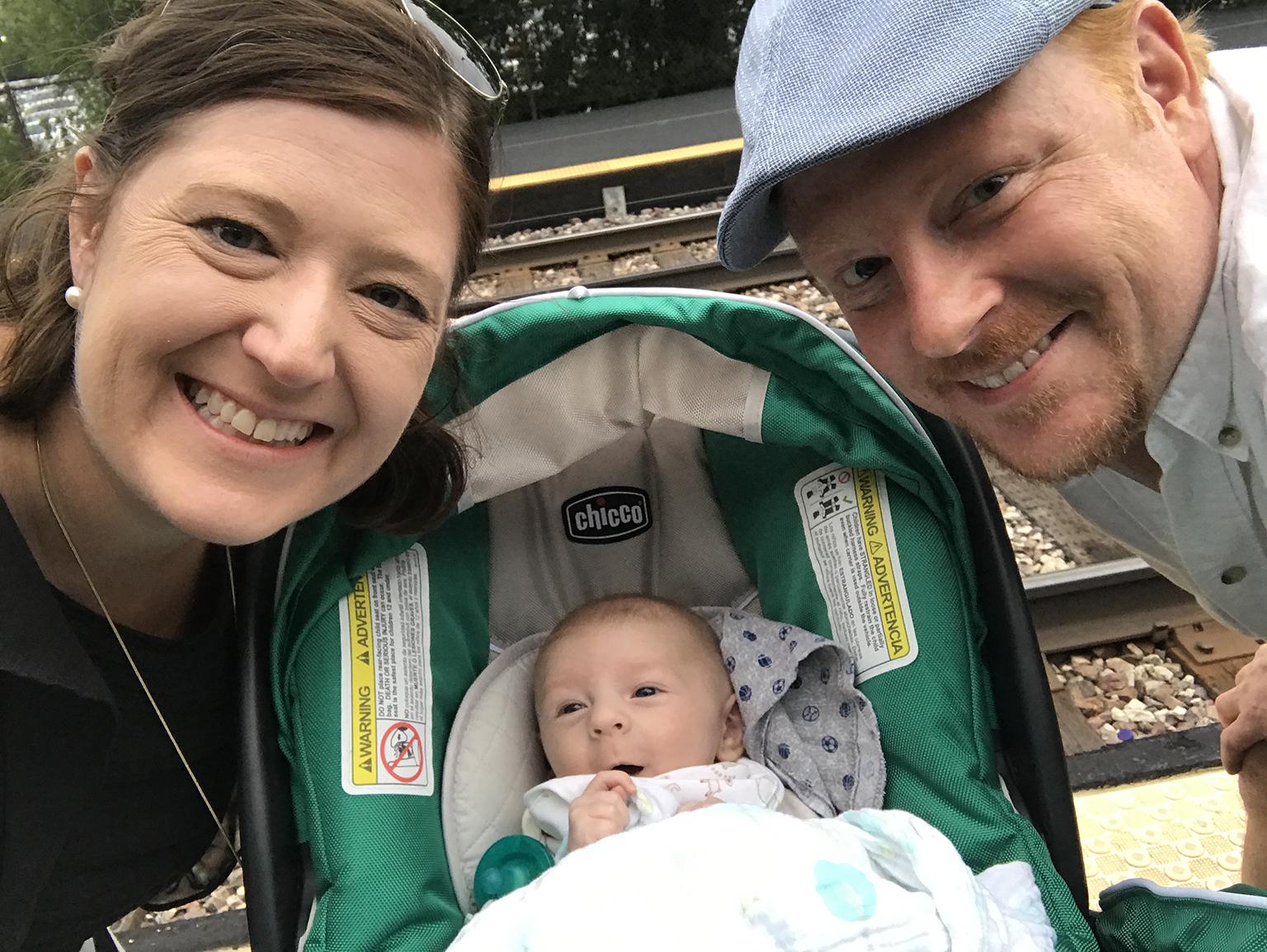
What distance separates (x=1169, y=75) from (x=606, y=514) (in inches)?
44.3

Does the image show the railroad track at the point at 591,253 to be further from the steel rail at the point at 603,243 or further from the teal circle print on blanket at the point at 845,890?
the teal circle print on blanket at the point at 845,890

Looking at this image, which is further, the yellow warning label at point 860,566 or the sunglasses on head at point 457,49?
the yellow warning label at point 860,566

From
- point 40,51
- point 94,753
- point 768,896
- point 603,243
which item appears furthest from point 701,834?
point 603,243

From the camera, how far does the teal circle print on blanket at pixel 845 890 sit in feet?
3.76

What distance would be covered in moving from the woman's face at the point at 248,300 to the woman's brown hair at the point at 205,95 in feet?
0.11

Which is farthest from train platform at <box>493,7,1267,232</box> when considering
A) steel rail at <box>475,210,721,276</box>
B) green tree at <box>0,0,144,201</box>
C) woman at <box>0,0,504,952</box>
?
woman at <box>0,0,504,952</box>

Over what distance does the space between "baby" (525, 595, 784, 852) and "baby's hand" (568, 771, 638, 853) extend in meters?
0.01

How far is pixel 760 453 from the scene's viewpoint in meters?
1.74

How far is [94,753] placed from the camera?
1.26 m

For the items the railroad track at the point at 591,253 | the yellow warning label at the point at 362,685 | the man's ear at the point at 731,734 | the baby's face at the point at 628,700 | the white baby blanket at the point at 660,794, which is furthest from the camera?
the railroad track at the point at 591,253

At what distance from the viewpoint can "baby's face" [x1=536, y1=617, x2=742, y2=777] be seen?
160 cm

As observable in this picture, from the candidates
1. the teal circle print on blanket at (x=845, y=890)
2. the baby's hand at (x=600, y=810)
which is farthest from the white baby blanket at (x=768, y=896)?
the baby's hand at (x=600, y=810)

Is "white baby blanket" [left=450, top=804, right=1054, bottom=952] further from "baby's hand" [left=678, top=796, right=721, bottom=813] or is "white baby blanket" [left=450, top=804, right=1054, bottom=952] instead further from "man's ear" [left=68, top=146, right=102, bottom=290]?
"man's ear" [left=68, top=146, right=102, bottom=290]

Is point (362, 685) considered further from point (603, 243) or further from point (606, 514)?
point (603, 243)
